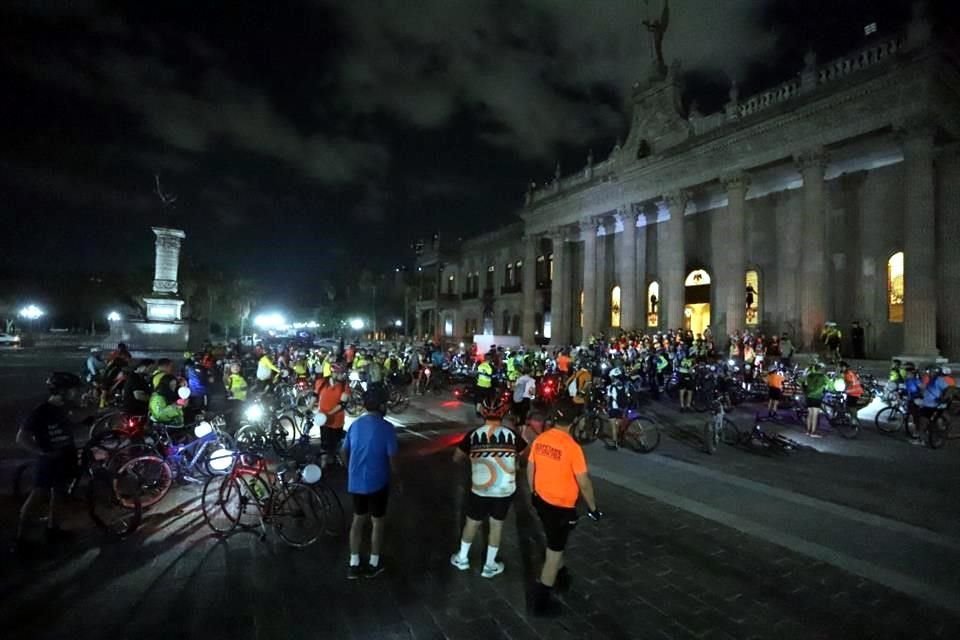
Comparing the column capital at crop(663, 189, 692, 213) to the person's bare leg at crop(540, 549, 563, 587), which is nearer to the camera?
the person's bare leg at crop(540, 549, 563, 587)

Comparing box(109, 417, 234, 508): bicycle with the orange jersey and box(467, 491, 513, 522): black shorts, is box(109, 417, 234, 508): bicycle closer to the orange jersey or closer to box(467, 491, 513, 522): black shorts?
box(467, 491, 513, 522): black shorts

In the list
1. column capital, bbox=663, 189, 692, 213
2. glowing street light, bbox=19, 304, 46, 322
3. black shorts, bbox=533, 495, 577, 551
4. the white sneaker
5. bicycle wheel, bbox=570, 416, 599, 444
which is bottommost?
the white sneaker

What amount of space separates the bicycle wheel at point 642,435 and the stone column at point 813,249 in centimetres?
1627

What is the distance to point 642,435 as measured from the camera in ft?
34.2

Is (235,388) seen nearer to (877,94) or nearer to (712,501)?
(712,501)

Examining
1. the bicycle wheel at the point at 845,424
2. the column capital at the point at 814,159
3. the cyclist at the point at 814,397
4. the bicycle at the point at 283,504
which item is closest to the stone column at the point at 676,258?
the column capital at the point at 814,159

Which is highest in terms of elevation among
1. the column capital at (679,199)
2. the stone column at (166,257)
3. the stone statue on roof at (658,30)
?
the stone statue on roof at (658,30)

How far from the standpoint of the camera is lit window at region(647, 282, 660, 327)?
34938mm

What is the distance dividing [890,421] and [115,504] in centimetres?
1673

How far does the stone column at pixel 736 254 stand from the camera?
2575cm

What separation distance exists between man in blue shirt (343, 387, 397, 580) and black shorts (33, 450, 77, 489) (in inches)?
136

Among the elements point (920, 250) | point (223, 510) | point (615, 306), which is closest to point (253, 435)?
point (223, 510)

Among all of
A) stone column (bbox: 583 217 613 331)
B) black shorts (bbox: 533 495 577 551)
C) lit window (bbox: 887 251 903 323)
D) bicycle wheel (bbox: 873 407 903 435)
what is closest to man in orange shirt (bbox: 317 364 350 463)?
black shorts (bbox: 533 495 577 551)

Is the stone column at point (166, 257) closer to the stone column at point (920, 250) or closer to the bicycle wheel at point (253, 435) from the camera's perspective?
the bicycle wheel at point (253, 435)
